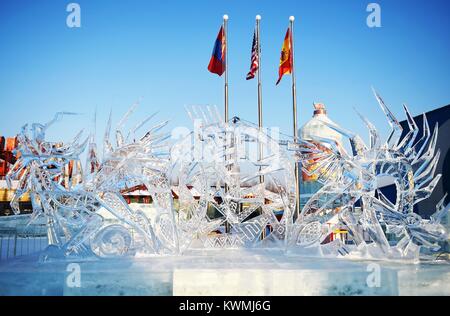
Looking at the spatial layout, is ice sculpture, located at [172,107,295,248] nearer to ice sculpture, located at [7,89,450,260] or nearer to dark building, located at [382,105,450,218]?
ice sculpture, located at [7,89,450,260]

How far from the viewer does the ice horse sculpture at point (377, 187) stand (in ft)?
28.6

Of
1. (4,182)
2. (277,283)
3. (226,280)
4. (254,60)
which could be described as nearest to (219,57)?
(254,60)

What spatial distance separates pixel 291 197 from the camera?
1128 cm

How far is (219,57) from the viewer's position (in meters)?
14.7

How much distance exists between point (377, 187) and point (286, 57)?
692 cm

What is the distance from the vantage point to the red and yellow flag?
1434 centimetres

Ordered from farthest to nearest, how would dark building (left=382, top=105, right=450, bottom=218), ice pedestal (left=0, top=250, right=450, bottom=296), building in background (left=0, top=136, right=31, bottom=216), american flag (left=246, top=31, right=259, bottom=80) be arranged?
building in background (left=0, top=136, right=31, bottom=216), dark building (left=382, top=105, right=450, bottom=218), american flag (left=246, top=31, right=259, bottom=80), ice pedestal (left=0, top=250, right=450, bottom=296)

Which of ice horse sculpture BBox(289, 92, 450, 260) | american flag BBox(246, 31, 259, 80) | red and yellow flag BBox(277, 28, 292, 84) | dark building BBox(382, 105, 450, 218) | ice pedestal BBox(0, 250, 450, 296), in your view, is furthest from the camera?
dark building BBox(382, 105, 450, 218)

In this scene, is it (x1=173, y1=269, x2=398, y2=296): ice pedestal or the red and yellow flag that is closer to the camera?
(x1=173, y1=269, x2=398, y2=296): ice pedestal

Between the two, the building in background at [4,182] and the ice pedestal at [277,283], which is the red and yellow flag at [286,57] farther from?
the building in background at [4,182]

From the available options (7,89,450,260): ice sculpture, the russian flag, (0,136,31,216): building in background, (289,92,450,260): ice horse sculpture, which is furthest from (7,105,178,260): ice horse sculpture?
(0,136,31,216): building in background

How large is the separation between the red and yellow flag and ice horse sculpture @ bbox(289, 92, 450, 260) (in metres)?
5.41

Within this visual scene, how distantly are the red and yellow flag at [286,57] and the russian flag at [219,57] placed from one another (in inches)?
83.1

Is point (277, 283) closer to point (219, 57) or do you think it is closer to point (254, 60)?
point (254, 60)
